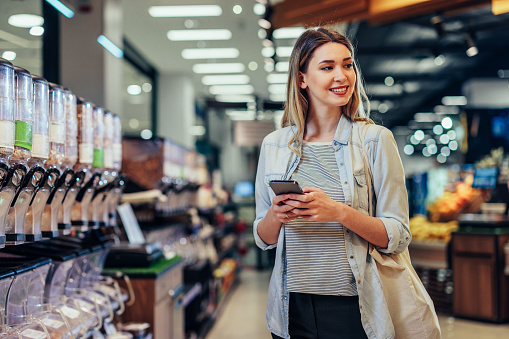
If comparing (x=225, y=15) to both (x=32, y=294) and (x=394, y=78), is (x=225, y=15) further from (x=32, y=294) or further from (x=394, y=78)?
(x=394, y=78)

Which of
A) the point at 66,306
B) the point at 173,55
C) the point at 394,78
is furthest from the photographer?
the point at 394,78

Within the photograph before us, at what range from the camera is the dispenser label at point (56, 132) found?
7.28 feet

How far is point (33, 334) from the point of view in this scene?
72.1 inches

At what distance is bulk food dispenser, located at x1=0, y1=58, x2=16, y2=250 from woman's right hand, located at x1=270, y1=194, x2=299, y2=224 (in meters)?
0.94

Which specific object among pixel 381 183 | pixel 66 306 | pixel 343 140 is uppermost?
pixel 343 140

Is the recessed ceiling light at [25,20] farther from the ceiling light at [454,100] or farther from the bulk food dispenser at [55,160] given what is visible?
the ceiling light at [454,100]

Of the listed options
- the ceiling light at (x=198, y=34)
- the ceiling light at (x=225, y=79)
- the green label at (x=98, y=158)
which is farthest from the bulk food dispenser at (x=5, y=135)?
the ceiling light at (x=225, y=79)

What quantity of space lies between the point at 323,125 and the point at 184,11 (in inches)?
214

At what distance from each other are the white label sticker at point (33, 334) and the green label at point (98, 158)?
103 cm

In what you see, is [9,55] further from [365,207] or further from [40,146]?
[365,207]

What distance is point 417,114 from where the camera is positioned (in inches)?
783

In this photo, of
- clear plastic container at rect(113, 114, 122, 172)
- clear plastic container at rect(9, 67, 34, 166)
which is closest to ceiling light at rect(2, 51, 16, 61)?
clear plastic container at rect(113, 114, 122, 172)

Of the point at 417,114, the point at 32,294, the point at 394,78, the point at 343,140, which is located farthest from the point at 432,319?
the point at 417,114

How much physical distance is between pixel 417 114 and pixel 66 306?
756 inches
